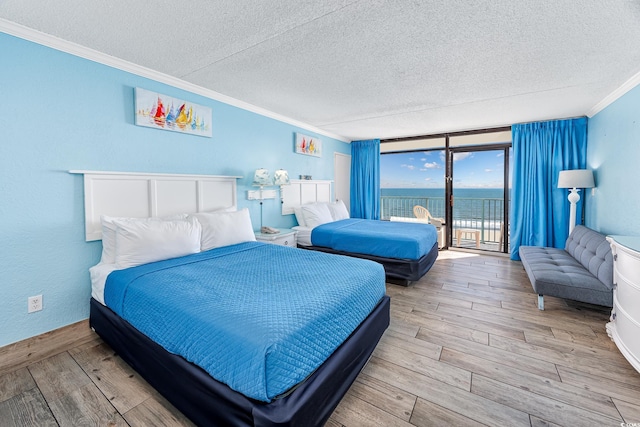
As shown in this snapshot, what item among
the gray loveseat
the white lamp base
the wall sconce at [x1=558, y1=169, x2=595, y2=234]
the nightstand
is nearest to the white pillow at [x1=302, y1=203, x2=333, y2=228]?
the nightstand

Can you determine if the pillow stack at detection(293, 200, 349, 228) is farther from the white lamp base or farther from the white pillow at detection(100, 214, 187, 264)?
the white lamp base

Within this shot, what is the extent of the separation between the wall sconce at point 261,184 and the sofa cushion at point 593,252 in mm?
3668

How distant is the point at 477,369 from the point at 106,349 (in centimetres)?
273

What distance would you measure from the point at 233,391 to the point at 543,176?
208 inches

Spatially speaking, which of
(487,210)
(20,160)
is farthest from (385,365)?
(487,210)

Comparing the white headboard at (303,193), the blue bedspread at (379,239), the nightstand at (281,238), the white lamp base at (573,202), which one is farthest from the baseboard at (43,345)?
the white lamp base at (573,202)

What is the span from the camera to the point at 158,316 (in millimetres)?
1559

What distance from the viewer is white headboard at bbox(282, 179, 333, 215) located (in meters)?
4.59

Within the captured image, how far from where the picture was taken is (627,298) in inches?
73.4

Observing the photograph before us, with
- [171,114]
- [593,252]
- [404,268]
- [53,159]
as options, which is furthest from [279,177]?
[593,252]

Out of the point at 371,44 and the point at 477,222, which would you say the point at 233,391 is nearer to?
the point at 371,44

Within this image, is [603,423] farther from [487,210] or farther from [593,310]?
[487,210]

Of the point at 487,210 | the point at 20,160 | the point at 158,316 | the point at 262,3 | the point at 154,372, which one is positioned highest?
the point at 262,3

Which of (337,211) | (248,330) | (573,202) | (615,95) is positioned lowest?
(248,330)
